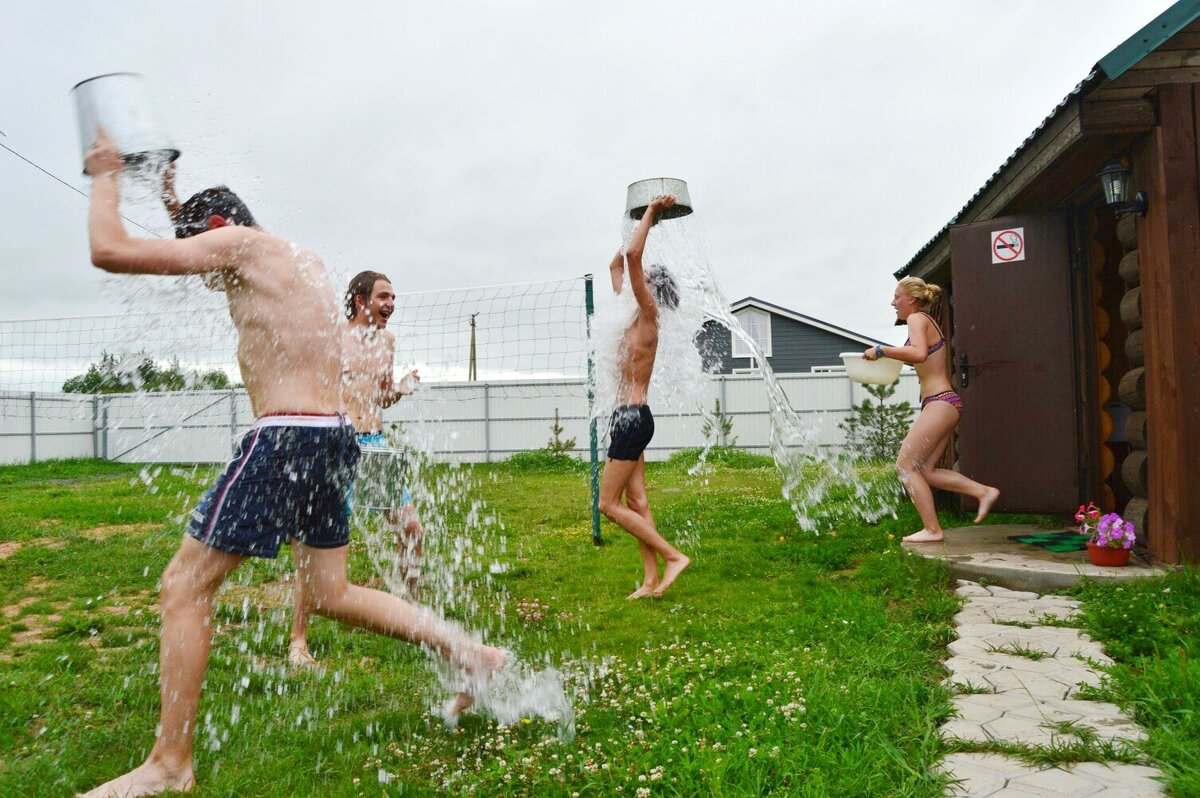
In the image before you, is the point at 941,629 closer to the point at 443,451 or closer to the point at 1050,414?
the point at 1050,414

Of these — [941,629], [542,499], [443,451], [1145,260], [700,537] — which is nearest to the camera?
[941,629]

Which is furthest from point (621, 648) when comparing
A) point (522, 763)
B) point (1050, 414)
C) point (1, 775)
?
point (1050, 414)

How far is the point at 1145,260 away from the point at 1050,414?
178 centimetres

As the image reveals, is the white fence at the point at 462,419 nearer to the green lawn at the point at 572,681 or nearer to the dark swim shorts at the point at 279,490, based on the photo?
the green lawn at the point at 572,681

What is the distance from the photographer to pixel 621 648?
12.6 feet

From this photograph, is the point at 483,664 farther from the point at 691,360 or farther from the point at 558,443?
the point at 558,443

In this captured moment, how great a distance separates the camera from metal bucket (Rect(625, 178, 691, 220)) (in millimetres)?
4512

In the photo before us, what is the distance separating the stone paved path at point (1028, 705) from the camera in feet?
7.11

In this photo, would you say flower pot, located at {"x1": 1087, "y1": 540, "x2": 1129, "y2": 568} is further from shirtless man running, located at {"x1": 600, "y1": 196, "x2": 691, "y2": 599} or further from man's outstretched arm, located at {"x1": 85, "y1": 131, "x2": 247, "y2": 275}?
man's outstretched arm, located at {"x1": 85, "y1": 131, "x2": 247, "y2": 275}

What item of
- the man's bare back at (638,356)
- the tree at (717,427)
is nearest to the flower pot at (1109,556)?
the man's bare back at (638,356)

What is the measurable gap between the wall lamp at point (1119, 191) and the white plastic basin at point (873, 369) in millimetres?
1722

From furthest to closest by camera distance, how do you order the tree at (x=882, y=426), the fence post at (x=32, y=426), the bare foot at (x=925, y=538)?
the fence post at (x=32, y=426)
the tree at (x=882, y=426)
the bare foot at (x=925, y=538)

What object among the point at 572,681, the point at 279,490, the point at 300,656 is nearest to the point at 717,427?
the point at 300,656

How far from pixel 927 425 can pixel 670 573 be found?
229 centimetres
